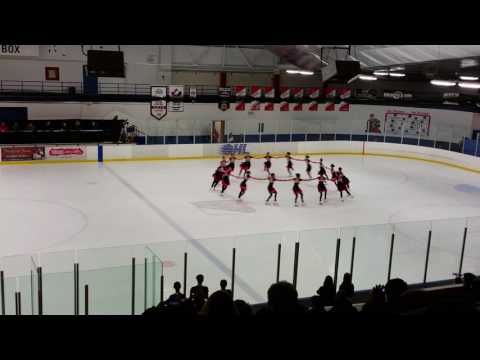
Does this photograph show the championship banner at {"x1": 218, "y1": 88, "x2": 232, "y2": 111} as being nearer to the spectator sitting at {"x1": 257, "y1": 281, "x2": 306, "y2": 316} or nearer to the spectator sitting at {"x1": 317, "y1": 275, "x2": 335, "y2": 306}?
the spectator sitting at {"x1": 317, "y1": 275, "x2": 335, "y2": 306}

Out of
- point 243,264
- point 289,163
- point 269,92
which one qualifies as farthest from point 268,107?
point 243,264

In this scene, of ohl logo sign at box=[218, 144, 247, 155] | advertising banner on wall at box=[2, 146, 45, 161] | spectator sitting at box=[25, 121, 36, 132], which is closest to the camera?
advertising banner on wall at box=[2, 146, 45, 161]

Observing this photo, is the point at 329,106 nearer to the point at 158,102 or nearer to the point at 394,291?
the point at 158,102

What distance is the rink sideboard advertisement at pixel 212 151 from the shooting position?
22.6 meters

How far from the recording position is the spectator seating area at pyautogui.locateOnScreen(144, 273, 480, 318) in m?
3.03

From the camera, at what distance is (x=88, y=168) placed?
2175cm

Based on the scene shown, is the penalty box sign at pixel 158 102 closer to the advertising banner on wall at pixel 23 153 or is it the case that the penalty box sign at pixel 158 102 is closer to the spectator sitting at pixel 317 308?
the advertising banner on wall at pixel 23 153

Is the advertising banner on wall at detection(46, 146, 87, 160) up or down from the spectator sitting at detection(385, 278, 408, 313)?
down

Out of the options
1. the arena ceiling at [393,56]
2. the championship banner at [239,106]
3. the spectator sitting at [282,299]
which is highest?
the arena ceiling at [393,56]

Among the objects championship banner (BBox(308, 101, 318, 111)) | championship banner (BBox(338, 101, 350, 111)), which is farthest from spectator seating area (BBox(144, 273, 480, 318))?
championship banner (BBox(338, 101, 350, 111))

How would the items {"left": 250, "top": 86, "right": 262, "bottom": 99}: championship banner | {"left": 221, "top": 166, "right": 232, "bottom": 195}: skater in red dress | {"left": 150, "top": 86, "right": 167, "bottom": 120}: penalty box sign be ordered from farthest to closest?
{"left": 250, "top": 86, "right": 262, "bottom": 99}: championship banner → {"left": 150, "top": 86, "right": 167, "bottom": 120}: penalty box sign → {"left": 221, "top": 166, "right": 232, "bottom": 195}: skater in red dress

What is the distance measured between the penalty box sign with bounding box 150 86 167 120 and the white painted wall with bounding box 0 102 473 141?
0.42m

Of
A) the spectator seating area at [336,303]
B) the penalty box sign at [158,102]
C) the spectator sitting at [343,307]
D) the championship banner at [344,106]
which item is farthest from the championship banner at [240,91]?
the spectator sitting at [343,307]
